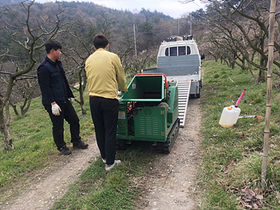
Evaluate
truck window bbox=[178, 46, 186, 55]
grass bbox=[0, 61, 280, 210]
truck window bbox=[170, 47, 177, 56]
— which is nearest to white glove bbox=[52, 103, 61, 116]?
grass bbox=[0, 61, 280, 210]

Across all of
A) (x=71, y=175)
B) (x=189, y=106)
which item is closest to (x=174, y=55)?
(x=189, y=106)

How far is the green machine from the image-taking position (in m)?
3.55

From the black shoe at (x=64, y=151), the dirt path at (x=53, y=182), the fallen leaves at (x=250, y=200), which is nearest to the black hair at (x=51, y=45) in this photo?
the black shoe at (x=64, y=151)

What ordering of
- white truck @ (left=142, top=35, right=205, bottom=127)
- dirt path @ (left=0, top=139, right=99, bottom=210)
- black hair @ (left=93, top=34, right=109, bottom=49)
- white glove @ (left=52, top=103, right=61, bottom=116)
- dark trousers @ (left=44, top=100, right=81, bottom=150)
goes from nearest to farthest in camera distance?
1. dirt path @ (left=0, top=139, right=99, bottom=210)
2. black hair @ (left=93, top=34, right=109, bottom=49)
3. white glove @ (left=52, top=103, right=61, bottom=116)
4. dark trousers @ (left=44, top=100, right=81, bottom=150)
5. white truck @ (left=142, top=35, right=205, bottom=127)

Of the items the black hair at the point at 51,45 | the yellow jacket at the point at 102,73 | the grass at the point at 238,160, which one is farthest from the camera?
the black hair at the point at 51,45

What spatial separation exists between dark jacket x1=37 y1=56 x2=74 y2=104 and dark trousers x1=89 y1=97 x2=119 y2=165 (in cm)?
109

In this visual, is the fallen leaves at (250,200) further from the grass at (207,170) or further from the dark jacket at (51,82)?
the dark jacket at (51,82)

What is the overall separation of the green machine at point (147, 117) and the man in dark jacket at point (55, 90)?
4.22 ft

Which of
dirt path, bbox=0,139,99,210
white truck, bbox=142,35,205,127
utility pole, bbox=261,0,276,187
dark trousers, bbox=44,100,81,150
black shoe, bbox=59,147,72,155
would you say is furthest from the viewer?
white truck, bbox=142,35,205,127

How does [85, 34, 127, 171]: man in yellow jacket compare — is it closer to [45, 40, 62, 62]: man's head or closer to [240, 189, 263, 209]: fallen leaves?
[45, 40, 62, 62]: man's head

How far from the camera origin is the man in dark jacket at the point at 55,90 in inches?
149

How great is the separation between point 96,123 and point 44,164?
1683 mm

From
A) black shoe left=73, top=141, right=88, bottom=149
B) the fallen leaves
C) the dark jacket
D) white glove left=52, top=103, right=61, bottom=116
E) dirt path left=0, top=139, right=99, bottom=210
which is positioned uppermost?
the dark jacket

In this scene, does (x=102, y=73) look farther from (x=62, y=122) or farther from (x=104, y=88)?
(x=62, y=122)
